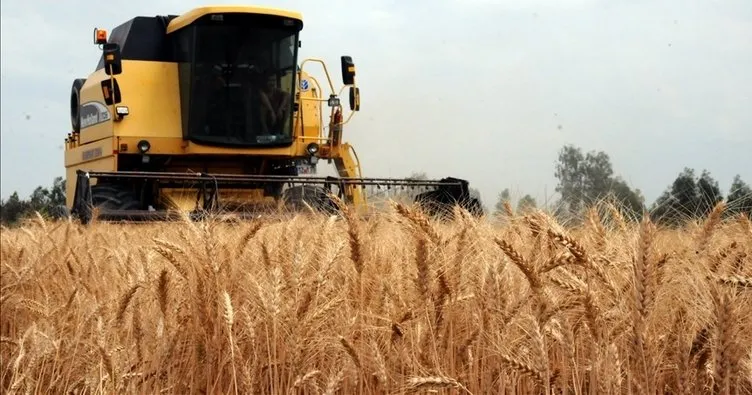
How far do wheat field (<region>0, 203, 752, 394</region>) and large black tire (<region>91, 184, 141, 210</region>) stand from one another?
7354 mm

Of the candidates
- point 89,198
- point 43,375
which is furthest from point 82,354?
point 89,198

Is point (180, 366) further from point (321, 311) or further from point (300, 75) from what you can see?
point (300, 75)

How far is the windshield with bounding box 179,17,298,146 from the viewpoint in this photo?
35.4 ft

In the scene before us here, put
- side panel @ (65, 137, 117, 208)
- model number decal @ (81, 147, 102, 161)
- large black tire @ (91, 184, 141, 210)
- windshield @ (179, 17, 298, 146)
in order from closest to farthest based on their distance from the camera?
Result: large black tire @ (91, 184, 141, 210) < windshield @ (179, 17, 298, 146) < side panel @ (65, 137, 117, 208) < model number decal @ (81, 147, 102, 161)

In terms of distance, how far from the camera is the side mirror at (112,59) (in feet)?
34.4

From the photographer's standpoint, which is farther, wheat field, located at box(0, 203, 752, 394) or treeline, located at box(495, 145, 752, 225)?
treeline, located at box(495, 145, 752, 225)

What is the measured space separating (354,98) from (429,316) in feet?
29.7

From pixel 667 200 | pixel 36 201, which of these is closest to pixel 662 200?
pixel 667 200

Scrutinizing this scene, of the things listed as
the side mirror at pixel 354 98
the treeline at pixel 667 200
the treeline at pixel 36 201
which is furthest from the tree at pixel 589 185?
the treeline at pixel 36 201

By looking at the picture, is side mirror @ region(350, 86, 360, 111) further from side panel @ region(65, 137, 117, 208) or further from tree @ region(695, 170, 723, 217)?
tree @ region(695, 170, 723, 217)

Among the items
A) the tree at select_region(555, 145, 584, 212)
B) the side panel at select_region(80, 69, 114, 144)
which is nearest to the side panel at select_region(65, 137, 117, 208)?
the side panel at select_region(80, 69, 114, 144)

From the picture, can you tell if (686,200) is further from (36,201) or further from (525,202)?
(36,201)

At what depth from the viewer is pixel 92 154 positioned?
1175 centimetres

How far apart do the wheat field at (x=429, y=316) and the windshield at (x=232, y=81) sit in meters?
8.00
